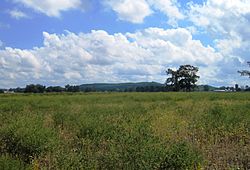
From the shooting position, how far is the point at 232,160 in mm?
9562

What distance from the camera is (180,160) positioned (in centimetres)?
785

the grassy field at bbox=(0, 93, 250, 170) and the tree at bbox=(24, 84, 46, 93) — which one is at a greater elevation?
the tree at bbox=(24, 84, 46, 93)

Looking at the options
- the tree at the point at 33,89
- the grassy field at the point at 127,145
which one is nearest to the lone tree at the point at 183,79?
the tree at the point at 33,89

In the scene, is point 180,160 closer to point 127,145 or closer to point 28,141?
point 127,145

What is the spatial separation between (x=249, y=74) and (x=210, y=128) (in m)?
83.7

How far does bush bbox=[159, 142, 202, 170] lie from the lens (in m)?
7.84

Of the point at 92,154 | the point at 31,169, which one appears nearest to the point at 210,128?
the point at 92,154

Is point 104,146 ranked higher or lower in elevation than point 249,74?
lower

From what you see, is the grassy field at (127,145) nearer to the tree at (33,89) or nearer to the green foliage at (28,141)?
the green foliage at (28,141)

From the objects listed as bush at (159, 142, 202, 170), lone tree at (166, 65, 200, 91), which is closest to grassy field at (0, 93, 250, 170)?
bush at (159, 142, 202, 170)

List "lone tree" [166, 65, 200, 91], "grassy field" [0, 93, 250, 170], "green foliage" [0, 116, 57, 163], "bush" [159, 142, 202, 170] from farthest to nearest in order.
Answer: "lone tree" [166, 65, 200, 91]
"green foliage" [0, 116, 57, 163]
"grassy field" [0, 93, 250, 170]
"bush" [159, 142, 202, 170]

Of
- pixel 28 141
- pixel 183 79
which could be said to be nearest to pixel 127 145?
pixel 28 141

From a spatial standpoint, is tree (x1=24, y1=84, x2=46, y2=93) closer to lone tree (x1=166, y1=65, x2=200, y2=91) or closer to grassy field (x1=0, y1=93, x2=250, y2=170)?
lone tree (x1=166, y1=65, x2=200, y2=91)

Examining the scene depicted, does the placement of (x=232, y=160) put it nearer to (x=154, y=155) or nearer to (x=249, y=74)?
(x=154, y=155)
